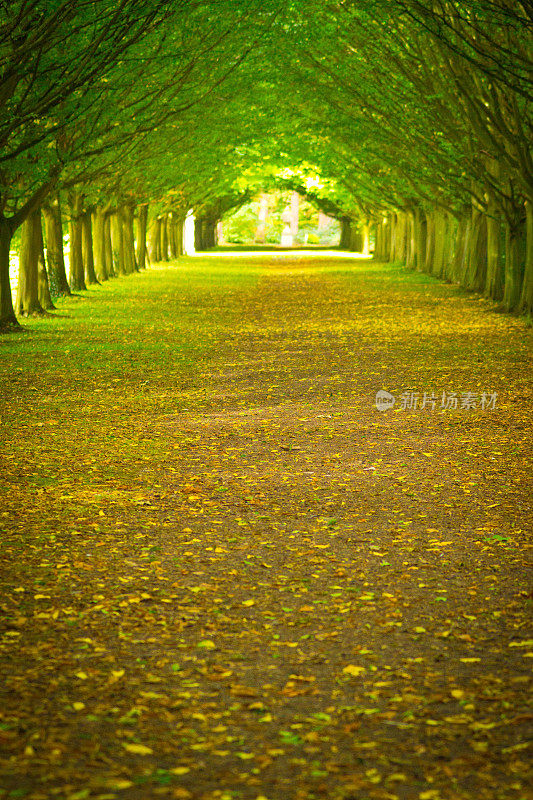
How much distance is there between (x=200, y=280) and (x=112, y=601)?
35.4 m

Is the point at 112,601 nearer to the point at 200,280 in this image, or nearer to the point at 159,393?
the point at 159,393

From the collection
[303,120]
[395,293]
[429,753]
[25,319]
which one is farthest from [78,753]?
[303,120]

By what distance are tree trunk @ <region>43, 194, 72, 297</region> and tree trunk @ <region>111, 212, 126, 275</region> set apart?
1264 centimetres

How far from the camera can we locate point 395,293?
32781 millimetres

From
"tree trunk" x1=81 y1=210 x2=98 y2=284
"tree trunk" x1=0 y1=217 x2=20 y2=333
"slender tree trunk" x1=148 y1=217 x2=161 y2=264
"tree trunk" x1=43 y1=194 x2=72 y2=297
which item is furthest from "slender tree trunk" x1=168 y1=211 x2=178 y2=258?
"tree trunk" x1=0 y1=217 x2=20 y2=333

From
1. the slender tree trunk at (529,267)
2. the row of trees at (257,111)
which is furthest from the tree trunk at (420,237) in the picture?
the slender tree trunk at (529,267)

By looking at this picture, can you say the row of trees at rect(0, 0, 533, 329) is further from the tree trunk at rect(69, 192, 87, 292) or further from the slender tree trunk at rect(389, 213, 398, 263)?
the slender tree trunk at rect(389, 213, 398, 263)

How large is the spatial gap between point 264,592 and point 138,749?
199cm

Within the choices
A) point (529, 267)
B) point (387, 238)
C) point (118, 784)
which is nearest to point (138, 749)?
point (118, 784)

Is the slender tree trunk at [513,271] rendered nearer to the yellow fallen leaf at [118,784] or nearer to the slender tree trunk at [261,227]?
the yellow fallen leaf at [118,784]

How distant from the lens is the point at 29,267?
2416cm

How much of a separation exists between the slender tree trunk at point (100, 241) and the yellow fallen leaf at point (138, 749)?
3504 centimetres

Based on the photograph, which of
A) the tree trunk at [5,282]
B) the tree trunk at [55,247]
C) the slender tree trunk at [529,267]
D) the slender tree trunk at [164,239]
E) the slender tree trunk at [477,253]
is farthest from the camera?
the slender tree trunk at [164,239]

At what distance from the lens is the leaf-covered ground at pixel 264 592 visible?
4062 millimetres
